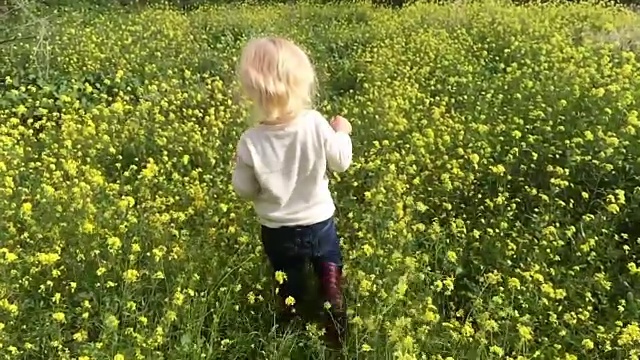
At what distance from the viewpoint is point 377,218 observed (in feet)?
12.9

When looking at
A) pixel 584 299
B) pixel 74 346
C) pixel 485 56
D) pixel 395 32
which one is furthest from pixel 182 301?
pixel 395 32

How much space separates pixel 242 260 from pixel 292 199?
0.69 meters

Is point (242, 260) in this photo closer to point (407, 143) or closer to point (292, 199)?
point (292, 199)

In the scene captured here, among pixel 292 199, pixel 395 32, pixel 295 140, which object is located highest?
pixel 295 140

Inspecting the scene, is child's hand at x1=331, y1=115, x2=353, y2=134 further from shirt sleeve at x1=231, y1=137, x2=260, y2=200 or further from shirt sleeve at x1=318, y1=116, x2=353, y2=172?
shirt sleeve at x1=231, y1=137, x2=260, y2=200

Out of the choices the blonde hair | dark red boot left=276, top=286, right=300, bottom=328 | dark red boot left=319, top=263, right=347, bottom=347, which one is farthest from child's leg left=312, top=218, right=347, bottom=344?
the blonde hair

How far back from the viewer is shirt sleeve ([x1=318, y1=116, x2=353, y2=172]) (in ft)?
9.96

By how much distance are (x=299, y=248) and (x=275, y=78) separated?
72 centimetres

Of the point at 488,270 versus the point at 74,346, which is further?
the point at 488,270

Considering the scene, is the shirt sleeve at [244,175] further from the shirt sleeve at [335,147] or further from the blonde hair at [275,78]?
the shirt sleeve at [335,147]

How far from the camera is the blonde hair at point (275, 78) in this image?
287 cm

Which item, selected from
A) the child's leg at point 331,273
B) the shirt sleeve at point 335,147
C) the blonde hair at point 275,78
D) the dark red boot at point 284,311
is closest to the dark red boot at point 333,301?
the child's leg at point 331,273

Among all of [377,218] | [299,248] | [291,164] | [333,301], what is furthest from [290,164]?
[377,218]

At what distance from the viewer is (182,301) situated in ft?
10.3
